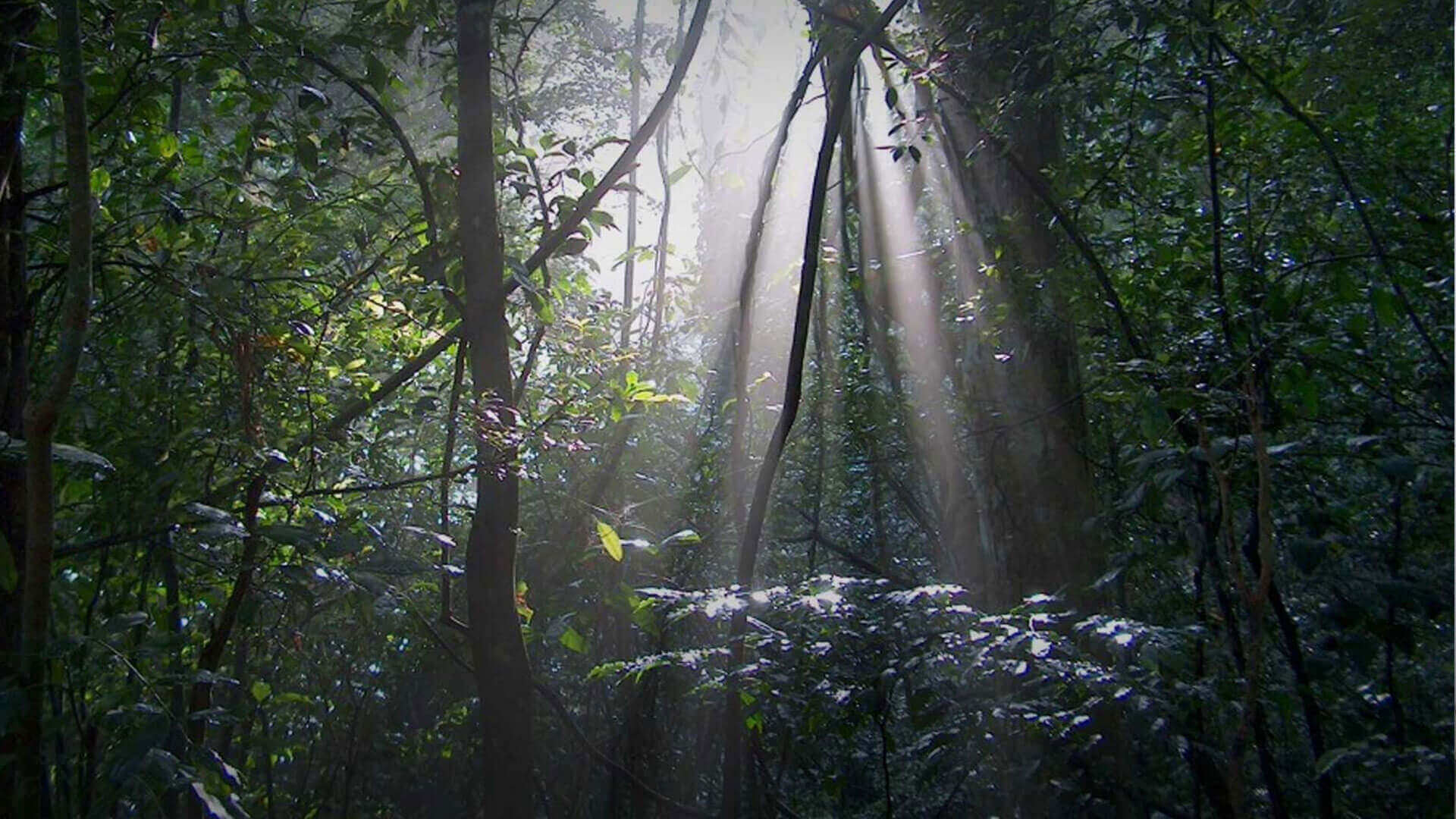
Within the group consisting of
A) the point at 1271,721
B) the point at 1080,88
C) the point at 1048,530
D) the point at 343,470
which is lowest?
the point at 1271,721

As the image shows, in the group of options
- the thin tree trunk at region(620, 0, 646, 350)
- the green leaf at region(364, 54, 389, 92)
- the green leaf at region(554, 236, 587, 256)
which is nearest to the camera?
the green leaf at region(554, 236, 587, 256)

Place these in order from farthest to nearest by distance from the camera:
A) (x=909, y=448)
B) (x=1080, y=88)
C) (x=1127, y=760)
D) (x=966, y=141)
Result: 1. (x=909, y=448)
2. (x=966, y=141)
3. (x=1080, y=88)
4. (x=1127, y=760)

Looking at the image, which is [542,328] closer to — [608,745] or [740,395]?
[740,395]

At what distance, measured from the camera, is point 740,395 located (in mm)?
2732

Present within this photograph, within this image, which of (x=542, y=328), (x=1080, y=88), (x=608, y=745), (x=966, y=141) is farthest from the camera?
(x=608, y=745)

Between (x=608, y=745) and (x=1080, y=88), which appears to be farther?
(x=608, y=745)

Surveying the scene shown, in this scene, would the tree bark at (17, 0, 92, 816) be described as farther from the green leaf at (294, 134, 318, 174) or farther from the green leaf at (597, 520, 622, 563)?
the green leaf at (597, 520, 622, 563)

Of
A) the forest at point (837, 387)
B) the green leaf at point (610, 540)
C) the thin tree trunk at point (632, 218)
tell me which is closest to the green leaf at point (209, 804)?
the forest at point (837, 387)

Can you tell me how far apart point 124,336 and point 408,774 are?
325cm

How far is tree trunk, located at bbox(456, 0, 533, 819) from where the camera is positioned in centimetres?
168

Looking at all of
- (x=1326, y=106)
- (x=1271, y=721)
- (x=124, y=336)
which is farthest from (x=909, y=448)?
(x=124, y=336)

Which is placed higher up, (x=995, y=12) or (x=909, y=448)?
(x=995, y=12)

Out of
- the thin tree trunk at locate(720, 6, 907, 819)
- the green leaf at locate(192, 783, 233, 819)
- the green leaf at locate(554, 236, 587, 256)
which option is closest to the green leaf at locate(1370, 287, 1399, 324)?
the thin tree trunk at locate(720, 6, 907, 819)

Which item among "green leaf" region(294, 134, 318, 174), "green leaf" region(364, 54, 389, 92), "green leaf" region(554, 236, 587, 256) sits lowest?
"green leaf" region(554, 236, 587, 256)
